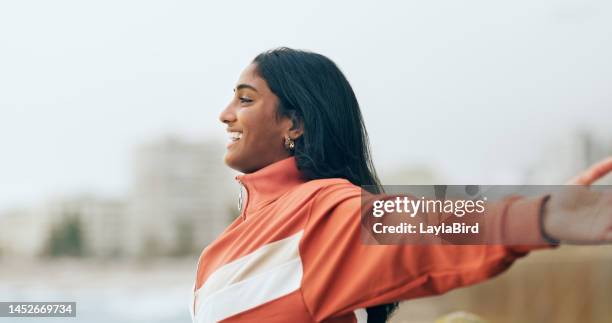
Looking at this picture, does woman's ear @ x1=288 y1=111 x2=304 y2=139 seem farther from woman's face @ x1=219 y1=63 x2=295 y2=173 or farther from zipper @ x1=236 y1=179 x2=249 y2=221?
zipper @ x1=236 y1=179 x2=249 y2=221

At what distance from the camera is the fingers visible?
0.97 m

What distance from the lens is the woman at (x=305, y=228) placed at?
3.62 ft

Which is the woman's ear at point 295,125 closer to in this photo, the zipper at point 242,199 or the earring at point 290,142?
the earring at point 290,142

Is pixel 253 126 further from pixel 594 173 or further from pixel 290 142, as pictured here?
pixel 594 173

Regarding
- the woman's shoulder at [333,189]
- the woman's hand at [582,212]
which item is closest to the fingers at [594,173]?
A: the woman's hand at [582,212]

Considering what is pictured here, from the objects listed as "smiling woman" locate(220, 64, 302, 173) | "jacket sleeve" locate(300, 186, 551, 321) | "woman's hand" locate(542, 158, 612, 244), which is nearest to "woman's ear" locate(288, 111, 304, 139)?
"smiling woman" locate(220, 64, 302, 173)

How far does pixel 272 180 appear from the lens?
4.31 feet

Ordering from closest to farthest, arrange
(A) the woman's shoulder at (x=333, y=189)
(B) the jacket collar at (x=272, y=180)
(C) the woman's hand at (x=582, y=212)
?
1. (C) the woman's hand at (x=582, y=212)
2. (A) the woman's shoulder at (x=333, y=189)
3. (B) the jacket collar at (x=272, y=180)

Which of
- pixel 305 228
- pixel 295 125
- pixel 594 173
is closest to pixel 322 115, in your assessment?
pixel 295 125

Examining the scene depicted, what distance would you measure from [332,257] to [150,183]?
38.0ft

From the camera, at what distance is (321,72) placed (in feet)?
4.38

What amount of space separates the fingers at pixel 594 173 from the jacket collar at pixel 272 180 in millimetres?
452

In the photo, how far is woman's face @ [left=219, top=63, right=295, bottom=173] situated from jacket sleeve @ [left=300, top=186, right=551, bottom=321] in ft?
0.44

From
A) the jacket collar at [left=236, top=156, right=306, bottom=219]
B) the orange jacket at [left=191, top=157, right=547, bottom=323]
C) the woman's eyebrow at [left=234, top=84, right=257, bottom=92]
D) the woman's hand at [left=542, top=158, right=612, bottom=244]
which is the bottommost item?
the orange jacket at [left=191, top=157, right=547, bottom=323]
